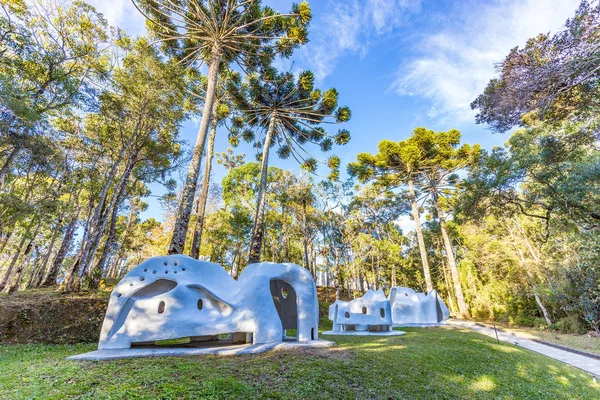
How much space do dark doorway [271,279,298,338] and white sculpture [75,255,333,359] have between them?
779 mm

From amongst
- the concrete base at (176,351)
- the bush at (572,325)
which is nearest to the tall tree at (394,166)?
the bush at (572,325)

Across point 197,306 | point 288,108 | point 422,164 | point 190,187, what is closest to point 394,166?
point 422,164

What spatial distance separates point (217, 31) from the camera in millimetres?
10805

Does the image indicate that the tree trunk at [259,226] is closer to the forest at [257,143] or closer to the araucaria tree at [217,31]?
the forest at [257,143]

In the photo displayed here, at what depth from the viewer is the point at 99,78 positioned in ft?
34.6

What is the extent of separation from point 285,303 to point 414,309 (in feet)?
31.0

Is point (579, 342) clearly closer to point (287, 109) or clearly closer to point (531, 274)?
point (531, 274)

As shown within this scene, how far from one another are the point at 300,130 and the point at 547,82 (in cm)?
1065

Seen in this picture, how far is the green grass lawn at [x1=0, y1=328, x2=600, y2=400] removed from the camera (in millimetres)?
3250

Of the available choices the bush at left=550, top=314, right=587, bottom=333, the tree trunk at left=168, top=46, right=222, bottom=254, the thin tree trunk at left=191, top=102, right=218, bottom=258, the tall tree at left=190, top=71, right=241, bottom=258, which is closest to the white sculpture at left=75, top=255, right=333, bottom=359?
the tree trunk at left=168, top=46, right=222, bottom=254

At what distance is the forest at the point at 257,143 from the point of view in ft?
27.2

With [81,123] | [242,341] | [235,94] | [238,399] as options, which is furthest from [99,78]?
[238,399]

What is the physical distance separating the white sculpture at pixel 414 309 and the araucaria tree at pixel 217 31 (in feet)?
39.2

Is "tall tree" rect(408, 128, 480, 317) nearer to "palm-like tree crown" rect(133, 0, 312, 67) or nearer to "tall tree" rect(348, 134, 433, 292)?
"tall tree" rect(348, 134, 433, 292)
